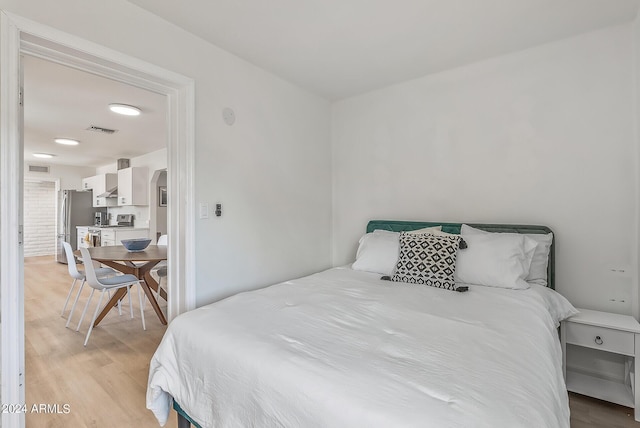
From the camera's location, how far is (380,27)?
2.08m

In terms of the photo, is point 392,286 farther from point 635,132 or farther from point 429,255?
point 635,132

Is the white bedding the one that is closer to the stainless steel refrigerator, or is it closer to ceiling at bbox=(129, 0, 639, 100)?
ceiling at bbox=(129, 0, 639, 100)

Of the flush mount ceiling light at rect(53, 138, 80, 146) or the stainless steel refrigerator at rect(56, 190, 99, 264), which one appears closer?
the flush mount ceiling light at rect(53, 138, 80, 146)

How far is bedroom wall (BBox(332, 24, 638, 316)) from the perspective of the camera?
2117mm

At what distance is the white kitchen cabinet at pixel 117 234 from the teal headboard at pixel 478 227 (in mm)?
4930

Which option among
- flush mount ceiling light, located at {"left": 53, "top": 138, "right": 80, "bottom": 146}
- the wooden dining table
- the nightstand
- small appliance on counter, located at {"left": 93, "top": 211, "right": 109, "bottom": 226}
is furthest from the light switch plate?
small appliance on counter, located at {"left": 93, "top": 211, "right": 109, "bottom": 226}

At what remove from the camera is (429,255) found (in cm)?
221

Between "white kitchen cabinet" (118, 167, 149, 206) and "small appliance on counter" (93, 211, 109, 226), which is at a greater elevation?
"white kitchen cabinet" (118, 167, 149, 206)

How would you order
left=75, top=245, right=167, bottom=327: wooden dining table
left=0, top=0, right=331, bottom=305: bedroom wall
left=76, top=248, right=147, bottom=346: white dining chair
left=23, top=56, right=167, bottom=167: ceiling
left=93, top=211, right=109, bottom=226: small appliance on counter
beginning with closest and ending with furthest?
left=0, top=0, right=331, bottom=305: bedroom wall
left=23, top=56, right=167, bottom=167: ceiling
left=76, top=248, right=147, bottom=346: white dining chair
left=75, top=245, right=167, bottom=327: wooden dining table
left=93, top=211, right=109, bottom=226: small appliance on counter

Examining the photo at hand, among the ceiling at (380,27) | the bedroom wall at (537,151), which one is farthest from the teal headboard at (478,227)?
the ceiling at (380,27)

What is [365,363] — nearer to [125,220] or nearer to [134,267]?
[134,267]

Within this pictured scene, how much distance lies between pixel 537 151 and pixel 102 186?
25.3ft

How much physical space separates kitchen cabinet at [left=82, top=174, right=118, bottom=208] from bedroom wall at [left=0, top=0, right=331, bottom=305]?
5.50 meters

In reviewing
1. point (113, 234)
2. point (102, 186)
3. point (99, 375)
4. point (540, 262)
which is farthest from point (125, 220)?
point (540, 262)
